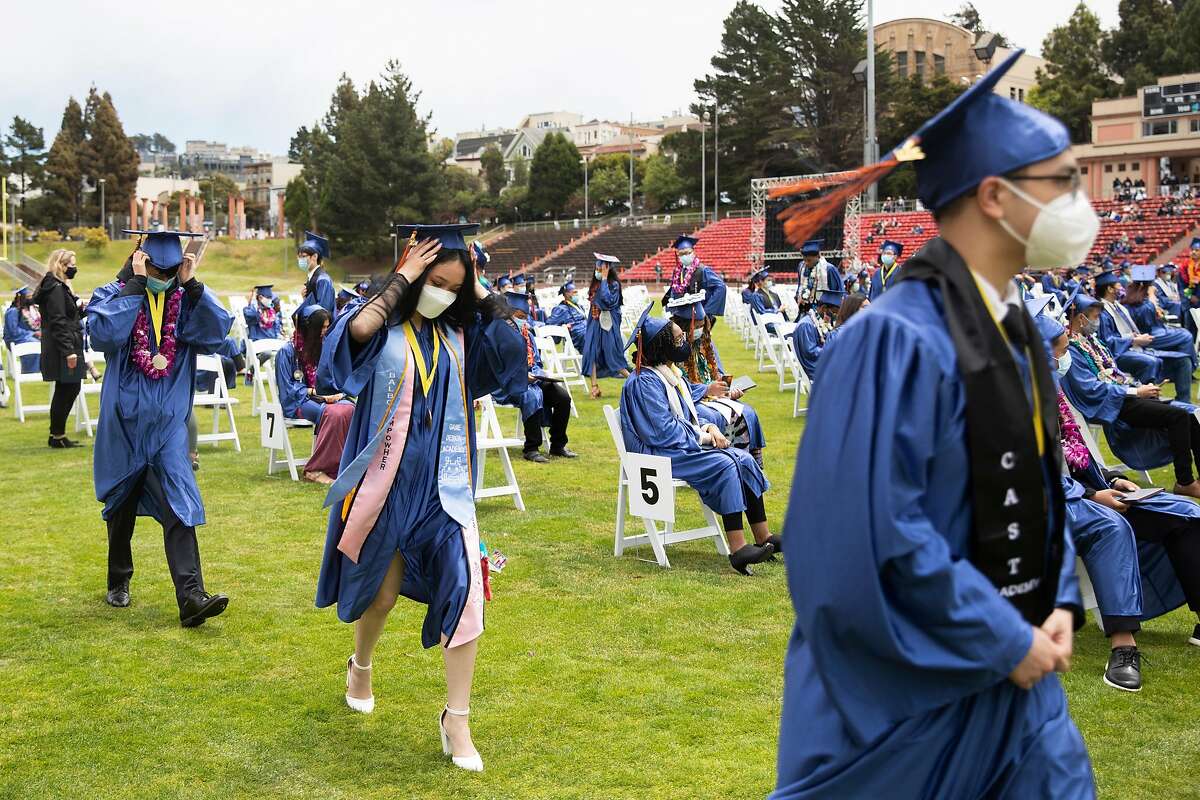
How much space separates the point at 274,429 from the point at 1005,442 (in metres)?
9.40

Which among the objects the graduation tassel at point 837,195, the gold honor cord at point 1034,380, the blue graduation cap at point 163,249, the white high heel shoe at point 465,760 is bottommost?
the white high heel shoe at point 465,760

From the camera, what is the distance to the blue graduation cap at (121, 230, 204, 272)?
6.34 m

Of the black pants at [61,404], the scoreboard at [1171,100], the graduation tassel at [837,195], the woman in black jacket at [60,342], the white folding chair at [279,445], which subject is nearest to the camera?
the graduation tassel at [837,195]

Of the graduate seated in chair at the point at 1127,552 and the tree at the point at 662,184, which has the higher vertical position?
the tree at the point at 662,184

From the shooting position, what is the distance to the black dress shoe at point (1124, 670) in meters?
5.38

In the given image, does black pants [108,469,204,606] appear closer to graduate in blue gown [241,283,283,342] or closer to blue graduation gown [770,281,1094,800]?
blue graduation gown [770,281,1094,800]

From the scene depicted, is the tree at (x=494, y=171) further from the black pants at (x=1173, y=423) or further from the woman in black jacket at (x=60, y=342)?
the black pants at (x=1173, y=423)

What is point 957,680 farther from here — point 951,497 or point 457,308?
point 457,308

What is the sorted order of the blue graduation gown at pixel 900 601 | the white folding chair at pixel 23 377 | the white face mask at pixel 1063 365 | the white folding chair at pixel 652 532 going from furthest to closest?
the white folding chair at pixel 23 377
the white face mask at pixel 1063 365
the white folding chair at pixel 652 532
the blue graduation gown at pixel 900 601

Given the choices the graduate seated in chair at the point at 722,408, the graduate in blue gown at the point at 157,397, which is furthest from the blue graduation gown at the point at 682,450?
the graduate in blue gown at the point at 157,397

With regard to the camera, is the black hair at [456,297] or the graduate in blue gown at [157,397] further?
the graduate in blue gown at [157,397]

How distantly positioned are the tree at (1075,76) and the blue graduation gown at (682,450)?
202ft

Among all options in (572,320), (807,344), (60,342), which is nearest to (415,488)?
(60,342)

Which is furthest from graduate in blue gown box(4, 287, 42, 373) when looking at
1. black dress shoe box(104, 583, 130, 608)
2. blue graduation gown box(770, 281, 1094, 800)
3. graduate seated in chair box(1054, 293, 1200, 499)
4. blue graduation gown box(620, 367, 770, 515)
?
blue graduation gown box(770, 281, 1094, 800)
